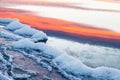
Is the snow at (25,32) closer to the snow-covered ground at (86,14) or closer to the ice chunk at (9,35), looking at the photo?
the ice chunk at (9,35)

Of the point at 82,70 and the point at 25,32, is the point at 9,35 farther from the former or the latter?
the point at 82,70

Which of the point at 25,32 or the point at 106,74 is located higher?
the point at 25,32

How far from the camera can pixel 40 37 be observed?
8.55 metres

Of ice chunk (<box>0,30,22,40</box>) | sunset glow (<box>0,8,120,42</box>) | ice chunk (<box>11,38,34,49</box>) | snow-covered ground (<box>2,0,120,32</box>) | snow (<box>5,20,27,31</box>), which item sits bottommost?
ice chunk (<box>11,38,34,49</box>)

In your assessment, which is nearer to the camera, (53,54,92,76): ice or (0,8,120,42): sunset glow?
(53,54,92,76): ice

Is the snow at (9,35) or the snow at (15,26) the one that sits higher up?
the snow at (15,26)

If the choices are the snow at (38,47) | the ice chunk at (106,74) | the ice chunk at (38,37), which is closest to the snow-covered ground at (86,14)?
the ice chunk at (38,37)

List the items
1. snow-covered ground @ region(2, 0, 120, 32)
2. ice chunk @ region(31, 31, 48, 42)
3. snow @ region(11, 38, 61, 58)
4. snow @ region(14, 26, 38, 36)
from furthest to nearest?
snow-covered ground @ region(2, 0, 120, 32) < snow @ region(14, 26, 38, 36) < ice chunk @ region(31, 31, 48, 42) < snow @ region(11, 38, 61, 58)

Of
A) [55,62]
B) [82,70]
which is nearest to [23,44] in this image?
[55,62]

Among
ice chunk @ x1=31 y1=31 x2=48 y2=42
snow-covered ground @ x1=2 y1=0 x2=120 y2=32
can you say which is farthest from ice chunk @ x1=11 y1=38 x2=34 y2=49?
snow-covered ground @ x1=2 y1=0 x2=120 y2=32

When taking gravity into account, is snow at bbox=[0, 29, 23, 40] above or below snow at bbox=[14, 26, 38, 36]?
below

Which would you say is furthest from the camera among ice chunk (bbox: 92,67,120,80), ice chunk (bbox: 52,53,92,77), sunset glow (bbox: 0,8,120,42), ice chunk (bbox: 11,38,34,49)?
sunset glow (bbox: 0,8,120,42)

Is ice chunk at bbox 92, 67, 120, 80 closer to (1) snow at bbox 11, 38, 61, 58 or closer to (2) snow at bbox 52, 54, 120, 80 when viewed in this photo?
(2) snow at bbox 52, 54, 120, 80

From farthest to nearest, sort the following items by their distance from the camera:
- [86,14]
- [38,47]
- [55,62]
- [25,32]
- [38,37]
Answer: [86,14]
[25,32]
[38,37]
[38,47]
[55,62]
